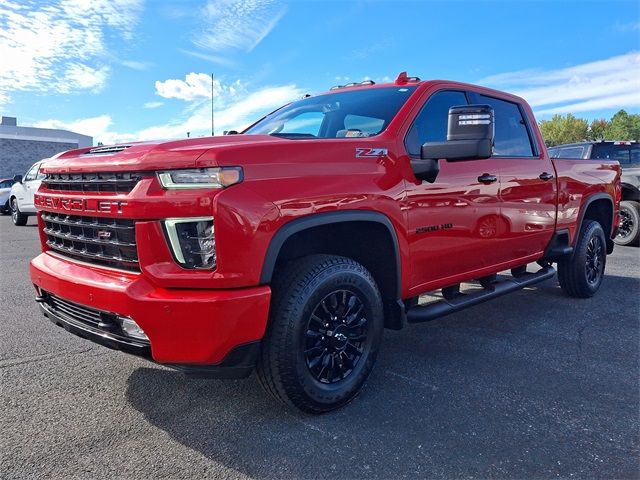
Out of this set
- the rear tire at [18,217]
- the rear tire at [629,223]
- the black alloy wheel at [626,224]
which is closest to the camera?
the rear tire at [629,223]

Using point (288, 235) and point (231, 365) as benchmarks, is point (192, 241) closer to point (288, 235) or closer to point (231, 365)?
point (288, 235)

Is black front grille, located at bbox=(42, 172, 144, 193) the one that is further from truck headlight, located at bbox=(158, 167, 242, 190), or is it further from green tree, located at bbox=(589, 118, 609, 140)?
green tree, located at bbox=(589, 118, 609, 140)

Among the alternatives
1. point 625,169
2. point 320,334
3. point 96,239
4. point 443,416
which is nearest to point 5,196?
point 96,239

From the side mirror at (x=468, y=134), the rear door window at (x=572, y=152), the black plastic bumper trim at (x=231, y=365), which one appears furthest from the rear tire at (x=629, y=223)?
the black plastic bumper trim at (x=231, y=365)

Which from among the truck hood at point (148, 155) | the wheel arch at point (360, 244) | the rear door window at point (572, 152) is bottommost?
the wheel arch at point (360, 244)

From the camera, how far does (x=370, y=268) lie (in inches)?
128

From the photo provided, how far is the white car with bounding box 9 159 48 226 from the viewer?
13188mm

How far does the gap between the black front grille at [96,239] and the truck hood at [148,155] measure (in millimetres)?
272

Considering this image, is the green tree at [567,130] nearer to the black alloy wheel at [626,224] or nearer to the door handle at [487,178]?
the black alloy wheel at [626,224]

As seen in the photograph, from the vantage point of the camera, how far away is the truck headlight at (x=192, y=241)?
2309 mm

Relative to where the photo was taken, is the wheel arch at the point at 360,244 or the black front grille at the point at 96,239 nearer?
the black front grille at the point at 96,239

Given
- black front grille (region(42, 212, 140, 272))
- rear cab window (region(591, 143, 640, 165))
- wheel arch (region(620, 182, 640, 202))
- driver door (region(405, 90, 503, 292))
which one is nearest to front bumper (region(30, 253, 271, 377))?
black front grille (region(42, 212, 140, 272))

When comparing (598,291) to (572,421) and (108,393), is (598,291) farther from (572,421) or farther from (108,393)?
(108,393)

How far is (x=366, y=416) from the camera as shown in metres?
2.77
